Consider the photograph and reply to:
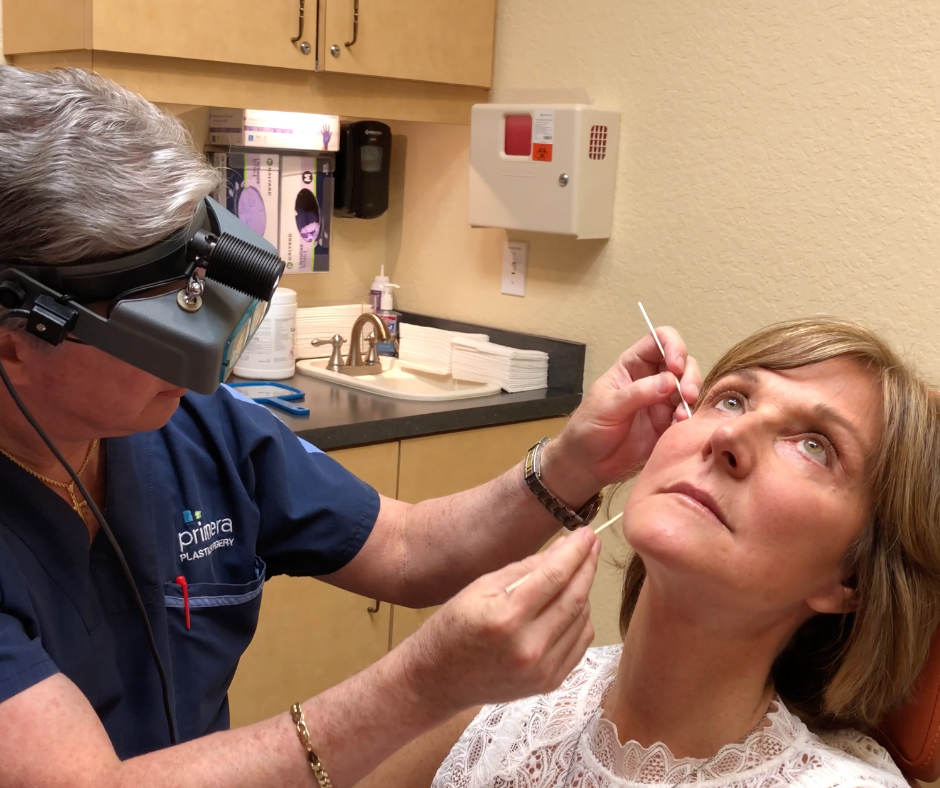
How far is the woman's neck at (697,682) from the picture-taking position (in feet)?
4.02

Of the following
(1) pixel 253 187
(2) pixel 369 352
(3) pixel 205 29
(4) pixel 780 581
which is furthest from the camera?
(2) pixel 369 352

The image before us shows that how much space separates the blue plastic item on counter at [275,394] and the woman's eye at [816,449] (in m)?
1.29

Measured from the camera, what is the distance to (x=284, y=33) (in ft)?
7.73

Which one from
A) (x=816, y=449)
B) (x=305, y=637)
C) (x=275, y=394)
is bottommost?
(x=305, y=637)

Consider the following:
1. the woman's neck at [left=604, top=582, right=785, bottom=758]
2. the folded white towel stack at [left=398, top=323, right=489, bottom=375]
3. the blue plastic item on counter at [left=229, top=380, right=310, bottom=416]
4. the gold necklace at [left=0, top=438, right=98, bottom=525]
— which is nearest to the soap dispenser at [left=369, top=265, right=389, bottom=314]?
the folded white towel stack at [left=398, top=323, right=489, bottom=375]

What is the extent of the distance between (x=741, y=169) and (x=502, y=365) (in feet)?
2.58

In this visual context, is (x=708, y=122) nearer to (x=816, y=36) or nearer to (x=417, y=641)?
(x=816, y=36)

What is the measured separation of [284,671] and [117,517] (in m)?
1.21

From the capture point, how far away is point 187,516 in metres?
1.34

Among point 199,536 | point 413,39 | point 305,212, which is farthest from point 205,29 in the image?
point 199,536

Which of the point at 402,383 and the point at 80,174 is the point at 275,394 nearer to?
the point at 402,383

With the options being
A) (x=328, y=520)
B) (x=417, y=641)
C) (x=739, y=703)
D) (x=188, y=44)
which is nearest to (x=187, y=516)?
(x=328, y=520)

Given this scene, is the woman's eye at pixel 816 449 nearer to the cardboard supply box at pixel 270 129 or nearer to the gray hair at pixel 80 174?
the gray hair at pixel 80 174

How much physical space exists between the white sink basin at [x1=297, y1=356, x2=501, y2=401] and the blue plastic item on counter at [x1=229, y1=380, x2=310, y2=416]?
0.16m
